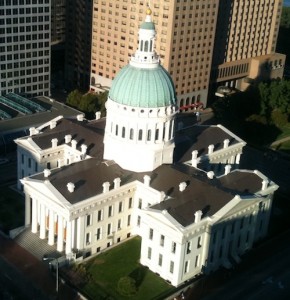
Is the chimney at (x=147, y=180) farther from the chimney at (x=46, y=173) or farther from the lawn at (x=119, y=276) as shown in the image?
the chimney at (x=46, y=173)

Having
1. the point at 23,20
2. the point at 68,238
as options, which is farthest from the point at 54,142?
the point at 23,20

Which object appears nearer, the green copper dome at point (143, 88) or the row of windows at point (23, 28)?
the green copper dome at point (143, 88)

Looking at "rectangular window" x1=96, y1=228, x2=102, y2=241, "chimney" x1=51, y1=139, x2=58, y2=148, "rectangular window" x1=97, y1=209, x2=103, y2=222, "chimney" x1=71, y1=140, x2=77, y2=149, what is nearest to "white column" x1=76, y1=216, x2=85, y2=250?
"rectangular window" x1=96, y1=228, x2=102, y2=241

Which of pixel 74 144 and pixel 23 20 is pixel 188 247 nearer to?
pixel 74 144

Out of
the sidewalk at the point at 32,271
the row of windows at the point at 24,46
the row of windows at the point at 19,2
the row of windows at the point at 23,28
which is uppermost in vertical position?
the row of windows at the point at 19,2

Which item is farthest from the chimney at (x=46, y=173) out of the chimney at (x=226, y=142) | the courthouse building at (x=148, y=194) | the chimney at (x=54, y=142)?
the chimney at (x=226, y=142)

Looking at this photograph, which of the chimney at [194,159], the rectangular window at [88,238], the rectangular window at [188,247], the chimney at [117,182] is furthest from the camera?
the chimney at [194,159]

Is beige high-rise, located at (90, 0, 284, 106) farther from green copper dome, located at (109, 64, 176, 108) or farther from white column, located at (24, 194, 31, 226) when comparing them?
white column, located at (24, 194, 31, 226)
